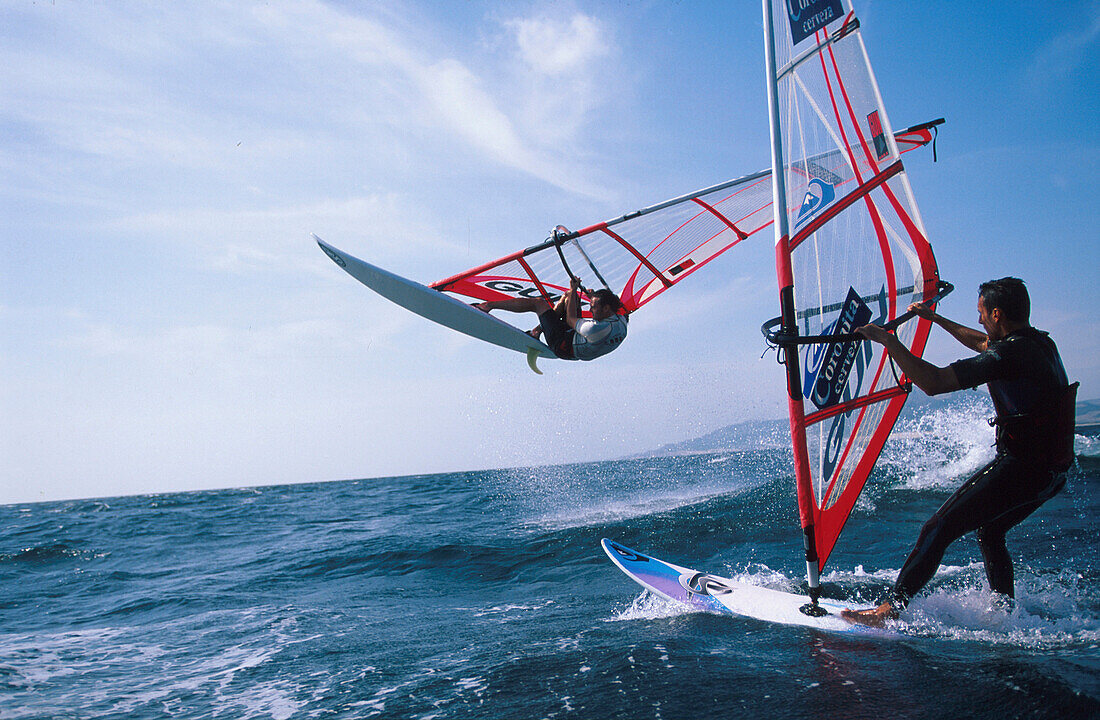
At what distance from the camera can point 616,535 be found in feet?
31.7

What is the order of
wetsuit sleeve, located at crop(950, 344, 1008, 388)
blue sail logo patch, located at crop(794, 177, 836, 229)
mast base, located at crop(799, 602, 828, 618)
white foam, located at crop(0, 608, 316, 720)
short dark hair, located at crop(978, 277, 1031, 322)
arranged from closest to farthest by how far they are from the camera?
wetsuit sleeve, located at crop(950, 344, 1008, 388)
short dark hair, located at crop(978, 277, 1031, 322)
blue sail logo patch, located at crop(794, 177, 836, 229)
white foam, located at crop(0, 608, 316, 720)
mast base, located at crop(799, 602, 828, 618)

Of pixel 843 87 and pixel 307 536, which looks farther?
pixel 307 536

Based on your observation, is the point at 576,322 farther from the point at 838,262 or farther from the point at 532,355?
the point at 838,262

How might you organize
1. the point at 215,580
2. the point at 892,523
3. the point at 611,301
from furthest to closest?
1. the point at 215,580
2. the point at 892,523
3. the point at 611,301

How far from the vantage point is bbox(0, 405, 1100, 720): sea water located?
3166 mm

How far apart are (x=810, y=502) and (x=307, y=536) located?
12.5 meters

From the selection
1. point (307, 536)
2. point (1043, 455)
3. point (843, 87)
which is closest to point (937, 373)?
point (1043, 455)

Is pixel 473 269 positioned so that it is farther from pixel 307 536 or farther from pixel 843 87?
pixel 307 536

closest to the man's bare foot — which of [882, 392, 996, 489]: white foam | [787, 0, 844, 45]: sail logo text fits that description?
[787, 0, 844, 45]: sail logo text

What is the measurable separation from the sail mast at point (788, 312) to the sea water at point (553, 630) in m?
0.69

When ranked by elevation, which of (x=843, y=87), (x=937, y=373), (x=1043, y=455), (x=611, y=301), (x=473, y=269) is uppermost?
(x=843, y=87)

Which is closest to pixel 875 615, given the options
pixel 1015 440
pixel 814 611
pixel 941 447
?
pixel 814 611

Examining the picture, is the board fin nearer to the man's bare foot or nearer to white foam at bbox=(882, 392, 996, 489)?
the man's bare foot

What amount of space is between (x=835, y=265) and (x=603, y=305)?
1798 mm
